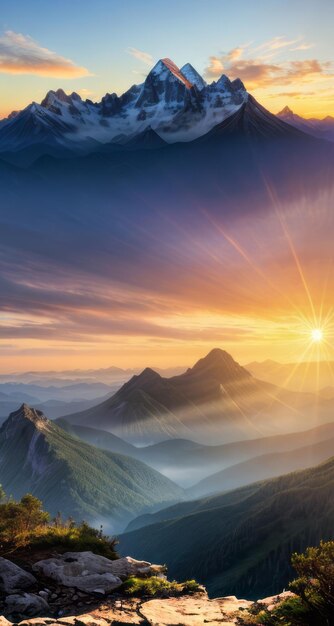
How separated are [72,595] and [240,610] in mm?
8283

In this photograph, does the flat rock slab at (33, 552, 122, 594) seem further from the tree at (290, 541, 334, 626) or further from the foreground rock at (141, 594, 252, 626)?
the tree at (290, 541, 334, 626)

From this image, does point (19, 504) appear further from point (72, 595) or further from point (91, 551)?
point (72, 595)

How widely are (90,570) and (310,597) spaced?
11.8 meters

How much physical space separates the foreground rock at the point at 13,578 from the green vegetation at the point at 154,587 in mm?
4893

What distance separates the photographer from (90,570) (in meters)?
27.9

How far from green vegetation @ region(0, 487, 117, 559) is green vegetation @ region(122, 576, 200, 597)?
541cm

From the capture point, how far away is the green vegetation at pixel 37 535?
30.8 metres

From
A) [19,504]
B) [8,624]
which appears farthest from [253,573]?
[8,624]

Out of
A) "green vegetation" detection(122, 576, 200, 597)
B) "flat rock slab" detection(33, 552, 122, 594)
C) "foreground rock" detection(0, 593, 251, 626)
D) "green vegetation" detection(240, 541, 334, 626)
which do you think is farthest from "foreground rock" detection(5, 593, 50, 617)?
"green vegetation" detection(240, 541, 334, 626)

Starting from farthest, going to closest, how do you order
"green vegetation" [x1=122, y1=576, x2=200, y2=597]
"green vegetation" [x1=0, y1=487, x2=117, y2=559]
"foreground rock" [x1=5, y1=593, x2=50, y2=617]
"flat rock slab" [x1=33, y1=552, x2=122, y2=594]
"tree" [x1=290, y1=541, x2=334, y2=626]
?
1. "green vegetation" [x1=0, y1=487, x2=117, y2=559]
2. "green vegetation" [x1=122, y1=576, x2=200, y2=597]
3. "flat rock slab" [x1=33, y1=552, x2=122, y2=594]
4. "foreground rock" [x1=5, y1=593, x2=50, y2=617]
5. "tree" [x1=290, y1=541, x2=334, y2=626]

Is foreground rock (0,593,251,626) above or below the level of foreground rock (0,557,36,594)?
below

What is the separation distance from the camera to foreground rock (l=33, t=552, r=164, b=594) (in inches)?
1044

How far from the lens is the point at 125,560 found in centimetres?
3006

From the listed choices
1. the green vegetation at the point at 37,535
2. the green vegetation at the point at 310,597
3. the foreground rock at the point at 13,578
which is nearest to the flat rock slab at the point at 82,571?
the foreground rock at the point at 13,578
